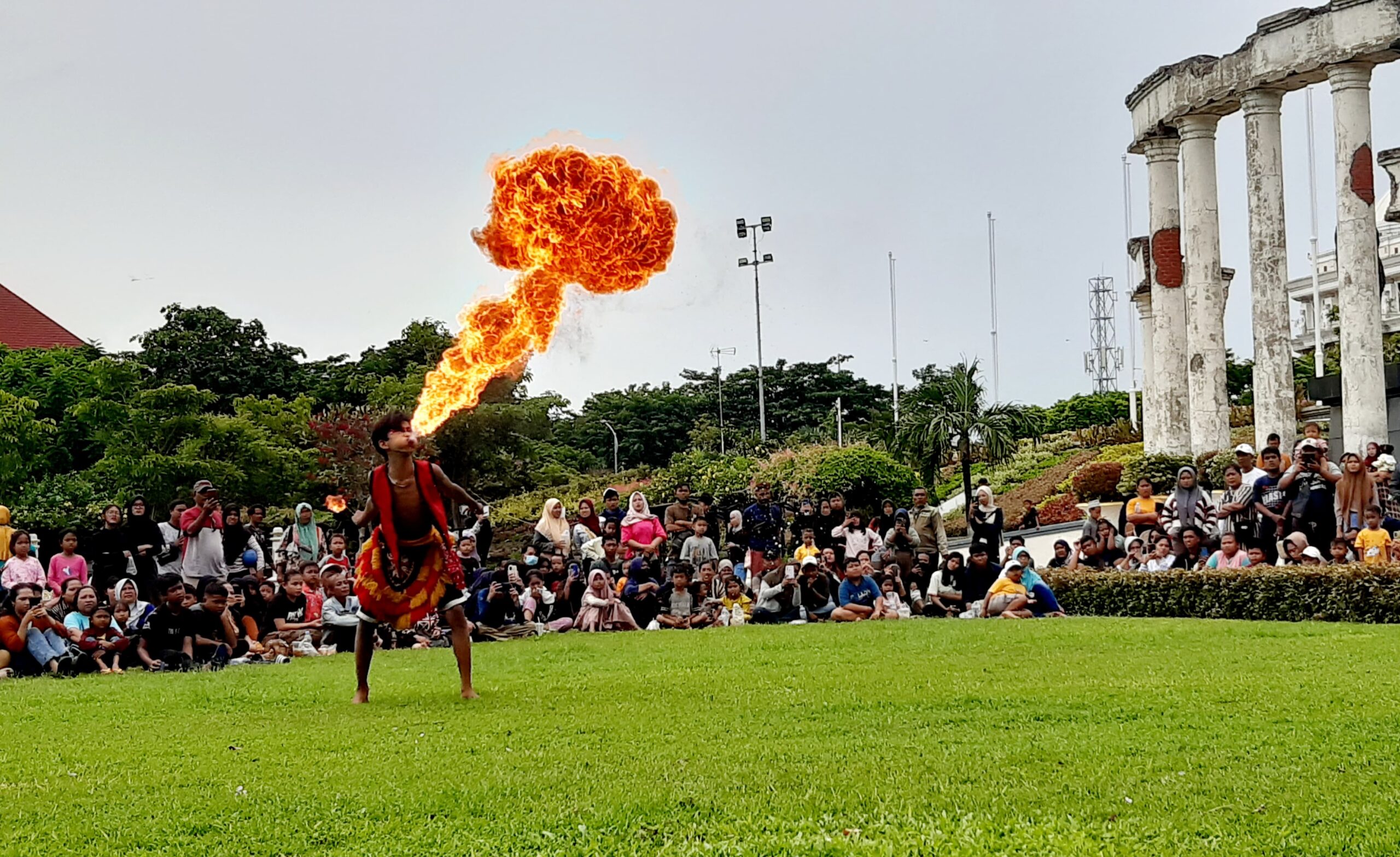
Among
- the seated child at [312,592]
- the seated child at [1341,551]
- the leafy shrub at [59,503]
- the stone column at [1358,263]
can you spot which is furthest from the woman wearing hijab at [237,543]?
the stone column at [1358,263]

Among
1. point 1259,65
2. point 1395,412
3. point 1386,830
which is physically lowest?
point 1386,830

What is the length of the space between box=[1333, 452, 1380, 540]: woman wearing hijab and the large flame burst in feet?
28.5

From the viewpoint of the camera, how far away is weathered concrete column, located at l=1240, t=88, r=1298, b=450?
115 ft

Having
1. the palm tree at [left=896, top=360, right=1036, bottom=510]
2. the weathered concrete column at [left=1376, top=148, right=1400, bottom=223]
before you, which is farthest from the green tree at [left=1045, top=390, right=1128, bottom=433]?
the weathered concrete column at [left=1376, top=148, right=1400, bottom=223]

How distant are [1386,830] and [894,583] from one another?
14.2 m

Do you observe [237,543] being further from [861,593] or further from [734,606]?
[861,593]

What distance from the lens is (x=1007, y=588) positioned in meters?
19.6

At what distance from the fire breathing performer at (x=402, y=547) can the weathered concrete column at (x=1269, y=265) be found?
27.3 m

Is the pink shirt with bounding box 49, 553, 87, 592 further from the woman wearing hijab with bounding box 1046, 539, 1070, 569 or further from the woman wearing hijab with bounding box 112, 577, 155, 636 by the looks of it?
the woman wearing hijab with bounding box 1046, 539, 1070, 569

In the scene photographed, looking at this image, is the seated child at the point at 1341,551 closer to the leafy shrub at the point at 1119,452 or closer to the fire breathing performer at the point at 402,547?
the fire breathing performer at the point at 402,547

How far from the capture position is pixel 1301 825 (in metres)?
6.75

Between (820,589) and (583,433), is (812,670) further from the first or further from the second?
(583,433)

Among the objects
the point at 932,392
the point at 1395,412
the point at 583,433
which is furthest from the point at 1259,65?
the point at 583,433

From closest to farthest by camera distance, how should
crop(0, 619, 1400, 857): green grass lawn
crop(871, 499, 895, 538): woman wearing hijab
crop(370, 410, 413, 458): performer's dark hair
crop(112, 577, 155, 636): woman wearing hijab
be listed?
1. crop(0, 619, 1400, 857): green grass lawn
2. crop(370, 410, 413, 458): performer's dark hair
3. crop(112, 577, 155, 636): woman wearing hijab
4. crop(871, 499, 895, 538): woman wearing hijab
